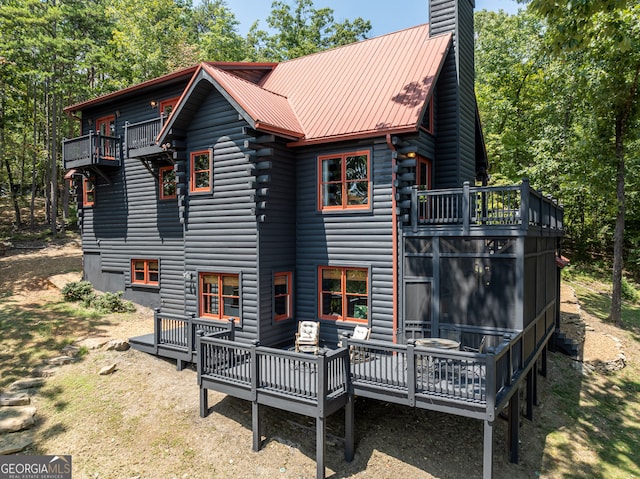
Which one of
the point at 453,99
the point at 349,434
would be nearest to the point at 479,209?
the point at 453,99

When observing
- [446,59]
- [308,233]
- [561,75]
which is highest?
[561,75]

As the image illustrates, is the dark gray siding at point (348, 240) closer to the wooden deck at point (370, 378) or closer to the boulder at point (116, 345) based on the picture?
the wooden deck at point (370, 378)

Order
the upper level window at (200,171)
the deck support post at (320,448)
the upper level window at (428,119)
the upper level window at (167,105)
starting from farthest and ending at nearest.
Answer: the upper level window at (167,105) < the upper level window at (200,171) < the upper level window at (428,119) < the deck support post at (320,448)

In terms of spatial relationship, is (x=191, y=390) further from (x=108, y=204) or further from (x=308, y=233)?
(x=108, y=204)

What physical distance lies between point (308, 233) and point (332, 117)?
12.2 feet

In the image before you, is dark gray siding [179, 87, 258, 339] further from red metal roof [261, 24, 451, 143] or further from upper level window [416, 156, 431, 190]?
upper level window [416, 156, 431, 190]

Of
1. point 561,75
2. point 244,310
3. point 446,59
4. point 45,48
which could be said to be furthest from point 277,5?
point 244,310

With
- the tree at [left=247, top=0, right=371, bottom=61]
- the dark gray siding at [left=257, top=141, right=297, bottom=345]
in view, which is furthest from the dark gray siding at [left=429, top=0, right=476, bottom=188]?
the tree at [left=247, top=0, right=371, bottom=61]

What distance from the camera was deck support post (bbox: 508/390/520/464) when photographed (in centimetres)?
898

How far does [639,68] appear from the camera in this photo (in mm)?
17203

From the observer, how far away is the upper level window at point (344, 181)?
1133 cm

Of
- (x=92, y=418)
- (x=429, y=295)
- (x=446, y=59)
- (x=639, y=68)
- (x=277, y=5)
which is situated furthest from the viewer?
(x=277, y=5)

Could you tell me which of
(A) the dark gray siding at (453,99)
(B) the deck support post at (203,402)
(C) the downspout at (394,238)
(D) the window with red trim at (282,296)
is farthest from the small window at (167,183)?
(A) the dark gray siding at (453,99)

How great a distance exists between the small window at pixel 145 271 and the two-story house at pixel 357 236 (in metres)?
4.37
